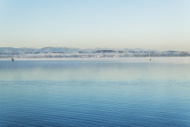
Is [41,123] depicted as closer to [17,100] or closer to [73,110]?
[73,110]

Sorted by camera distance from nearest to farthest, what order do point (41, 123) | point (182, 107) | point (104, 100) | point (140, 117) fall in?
point (41, 123), point (140, 117), point (182, 107), point (104, 100)

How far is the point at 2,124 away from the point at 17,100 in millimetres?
7796

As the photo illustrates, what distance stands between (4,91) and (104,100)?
11.3 meters

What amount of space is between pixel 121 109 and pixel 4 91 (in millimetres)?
14270

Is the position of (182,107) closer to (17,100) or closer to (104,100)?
(104,100)

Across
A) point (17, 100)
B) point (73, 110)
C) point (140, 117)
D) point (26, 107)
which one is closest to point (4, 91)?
point (17, 100)

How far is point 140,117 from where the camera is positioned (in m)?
17.2

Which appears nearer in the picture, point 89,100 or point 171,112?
point 171,112

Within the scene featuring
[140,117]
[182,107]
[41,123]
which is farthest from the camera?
[182,107]

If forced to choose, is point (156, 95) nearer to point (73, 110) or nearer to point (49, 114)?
point (73, 110)

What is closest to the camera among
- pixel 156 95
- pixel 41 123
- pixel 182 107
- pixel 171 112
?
pixel 41 123

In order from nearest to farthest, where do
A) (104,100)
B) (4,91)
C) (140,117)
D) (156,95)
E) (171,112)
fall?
1. (140,117)
2. (171,112)
3. (104,100)
4. (156,95)
5. (4,91)

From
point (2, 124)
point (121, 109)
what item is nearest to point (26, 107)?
point (2, 124)

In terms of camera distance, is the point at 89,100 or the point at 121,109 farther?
the point at 89,100
